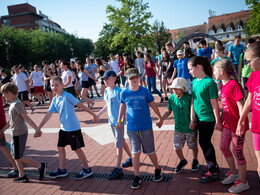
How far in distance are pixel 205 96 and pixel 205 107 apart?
0.50 ft

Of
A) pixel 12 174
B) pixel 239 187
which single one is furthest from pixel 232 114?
pixel 12 174

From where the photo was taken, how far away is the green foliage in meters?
38.2

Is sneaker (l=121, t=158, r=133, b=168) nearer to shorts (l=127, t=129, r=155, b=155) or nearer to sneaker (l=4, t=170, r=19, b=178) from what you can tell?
shorts (l=127, t=129, r=155, b=155)

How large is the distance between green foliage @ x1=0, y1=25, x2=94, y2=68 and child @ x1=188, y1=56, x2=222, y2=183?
34.0 m

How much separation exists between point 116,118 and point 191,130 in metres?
1.24

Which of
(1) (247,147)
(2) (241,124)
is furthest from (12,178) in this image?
(1) (247,147)

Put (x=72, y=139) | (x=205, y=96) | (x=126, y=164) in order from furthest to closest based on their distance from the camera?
(x=126, y=164)
(x=72, y=139)
(x=205, y=96)

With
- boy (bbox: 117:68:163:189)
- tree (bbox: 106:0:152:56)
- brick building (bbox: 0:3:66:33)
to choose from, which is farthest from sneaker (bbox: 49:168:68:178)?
brick building (bbox: 0:3:66:33)

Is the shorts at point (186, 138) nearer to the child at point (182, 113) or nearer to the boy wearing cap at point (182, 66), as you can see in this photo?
the child at point (182, 113)

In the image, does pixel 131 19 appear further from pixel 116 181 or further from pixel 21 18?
pixel 21 18

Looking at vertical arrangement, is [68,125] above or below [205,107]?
below

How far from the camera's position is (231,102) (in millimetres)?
2654

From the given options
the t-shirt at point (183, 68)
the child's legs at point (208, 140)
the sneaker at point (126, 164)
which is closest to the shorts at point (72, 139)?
the sneaker at point (126, 164)

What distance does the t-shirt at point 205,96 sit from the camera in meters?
2.81
